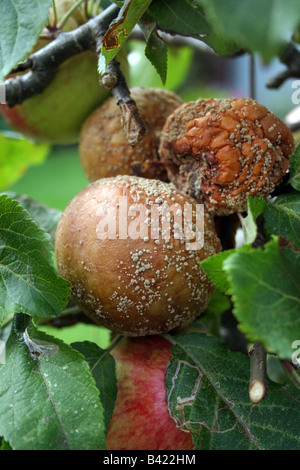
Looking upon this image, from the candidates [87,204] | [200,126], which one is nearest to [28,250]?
[87,204]

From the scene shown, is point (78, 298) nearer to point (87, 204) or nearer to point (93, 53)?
point (87, 204)

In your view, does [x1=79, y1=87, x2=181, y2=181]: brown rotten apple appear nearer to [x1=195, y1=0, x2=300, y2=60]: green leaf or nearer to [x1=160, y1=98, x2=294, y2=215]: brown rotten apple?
[x1=160, y1=98, x2=294, y2=215]: brown rotten apple

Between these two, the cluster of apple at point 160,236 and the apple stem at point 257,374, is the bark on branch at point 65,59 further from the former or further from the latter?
the apple stem at point 257,374

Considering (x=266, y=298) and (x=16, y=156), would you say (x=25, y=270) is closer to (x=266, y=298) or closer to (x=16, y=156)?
(x=266, y=298)

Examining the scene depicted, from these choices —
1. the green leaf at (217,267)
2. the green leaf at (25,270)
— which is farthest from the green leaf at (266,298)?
the green leaf at (25,270)

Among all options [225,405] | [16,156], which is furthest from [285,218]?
[16,156]

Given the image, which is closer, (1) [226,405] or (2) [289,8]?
(2) [289,8]

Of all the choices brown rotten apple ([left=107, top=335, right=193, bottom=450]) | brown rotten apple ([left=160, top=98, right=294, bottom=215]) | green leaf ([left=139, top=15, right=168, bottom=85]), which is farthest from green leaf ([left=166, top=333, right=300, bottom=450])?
green leaf ([left=139, top=15, right=168, bottom=85])
